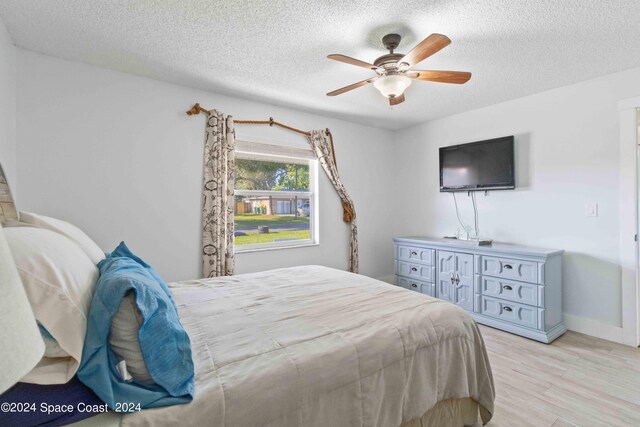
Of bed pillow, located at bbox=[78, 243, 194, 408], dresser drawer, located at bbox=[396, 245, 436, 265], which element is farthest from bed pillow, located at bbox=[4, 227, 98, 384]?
dresser drawer, located at bbox=[396, 245, 436, 265]

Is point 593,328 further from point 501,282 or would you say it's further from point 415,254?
point 415,254

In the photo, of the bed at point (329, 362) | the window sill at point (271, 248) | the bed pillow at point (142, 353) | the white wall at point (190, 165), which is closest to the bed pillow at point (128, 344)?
the bed pillow at point (142, 353)

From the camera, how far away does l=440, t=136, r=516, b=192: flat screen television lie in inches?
133

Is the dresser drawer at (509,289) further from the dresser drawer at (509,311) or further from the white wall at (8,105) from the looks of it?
the white wall at (8,105)

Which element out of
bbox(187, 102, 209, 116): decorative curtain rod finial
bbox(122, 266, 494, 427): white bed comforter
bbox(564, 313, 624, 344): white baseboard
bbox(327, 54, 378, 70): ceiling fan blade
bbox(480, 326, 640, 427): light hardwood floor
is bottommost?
bbox(480, 326, 640, 427): light hardwood floor

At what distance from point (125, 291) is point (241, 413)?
1.87 ft

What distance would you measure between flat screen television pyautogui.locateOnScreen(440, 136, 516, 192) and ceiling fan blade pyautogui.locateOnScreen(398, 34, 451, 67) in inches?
79.7

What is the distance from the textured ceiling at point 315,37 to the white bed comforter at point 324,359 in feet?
5.93

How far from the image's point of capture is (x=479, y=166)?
3619 mm

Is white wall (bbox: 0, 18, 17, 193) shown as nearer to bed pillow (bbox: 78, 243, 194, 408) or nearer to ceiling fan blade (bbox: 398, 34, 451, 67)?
bed pillow (bbox: 78, 243, 194, 408)

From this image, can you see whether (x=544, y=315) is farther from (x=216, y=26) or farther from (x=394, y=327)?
(x=216, y=26)

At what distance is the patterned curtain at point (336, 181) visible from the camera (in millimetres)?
3897

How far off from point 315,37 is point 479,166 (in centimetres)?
252

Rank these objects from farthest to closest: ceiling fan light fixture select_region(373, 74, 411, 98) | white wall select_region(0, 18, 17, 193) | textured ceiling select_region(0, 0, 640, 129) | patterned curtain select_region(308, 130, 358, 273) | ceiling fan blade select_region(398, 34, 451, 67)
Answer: patterned curtain select_region(308, 130, 358, 273) → ceiling fan light fixture select_region(373, 74, 411, 98) → white wall select_region(0, 18, 17, 193) → textured ceiling select_region(0, 0, 640, 129) → ceiling fan blade select_region(398, 34, 451, 67)
